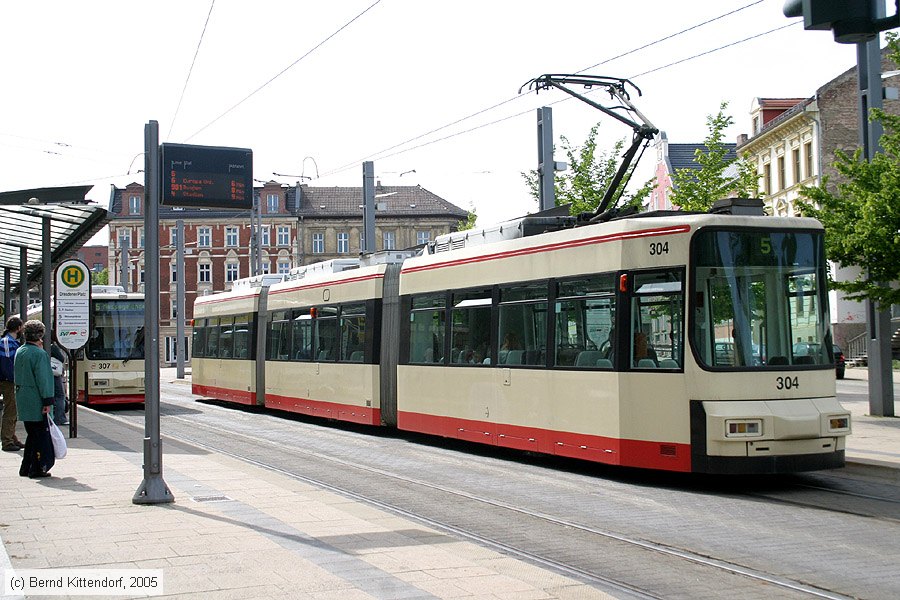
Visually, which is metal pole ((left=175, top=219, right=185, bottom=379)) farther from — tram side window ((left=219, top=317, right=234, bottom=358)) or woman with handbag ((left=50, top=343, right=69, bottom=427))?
woman with handbag ((left=50, top=343, right=69, bottom=427))

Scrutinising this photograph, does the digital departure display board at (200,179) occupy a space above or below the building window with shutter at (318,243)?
below

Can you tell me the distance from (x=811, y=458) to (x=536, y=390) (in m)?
3.77

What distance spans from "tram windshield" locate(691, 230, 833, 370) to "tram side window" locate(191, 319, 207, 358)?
22.2 metres

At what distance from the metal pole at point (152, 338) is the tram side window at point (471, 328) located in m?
6.12

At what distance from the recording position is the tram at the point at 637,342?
12.2 meters

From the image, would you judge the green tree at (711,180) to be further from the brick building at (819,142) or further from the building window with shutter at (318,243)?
the building window with shutter at (318,243)

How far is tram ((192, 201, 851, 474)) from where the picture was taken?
12.2 metres

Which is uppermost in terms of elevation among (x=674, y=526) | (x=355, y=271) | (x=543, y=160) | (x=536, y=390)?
(x=543, y=160)

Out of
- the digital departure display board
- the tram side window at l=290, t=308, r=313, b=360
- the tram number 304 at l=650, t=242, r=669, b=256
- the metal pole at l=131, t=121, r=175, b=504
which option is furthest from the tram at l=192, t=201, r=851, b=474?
the tram side window at l=290, t=308, r=313, b=360

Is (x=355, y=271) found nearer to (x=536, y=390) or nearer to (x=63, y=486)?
(x=536, y=390)

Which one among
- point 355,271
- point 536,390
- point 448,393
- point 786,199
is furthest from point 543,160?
point 786,199

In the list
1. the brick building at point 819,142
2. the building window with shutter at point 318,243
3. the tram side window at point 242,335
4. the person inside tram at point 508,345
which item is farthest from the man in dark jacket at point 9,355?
the building window with shutter at point 318,243

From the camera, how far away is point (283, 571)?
24.6 feet

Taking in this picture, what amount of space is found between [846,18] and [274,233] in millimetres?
91615
